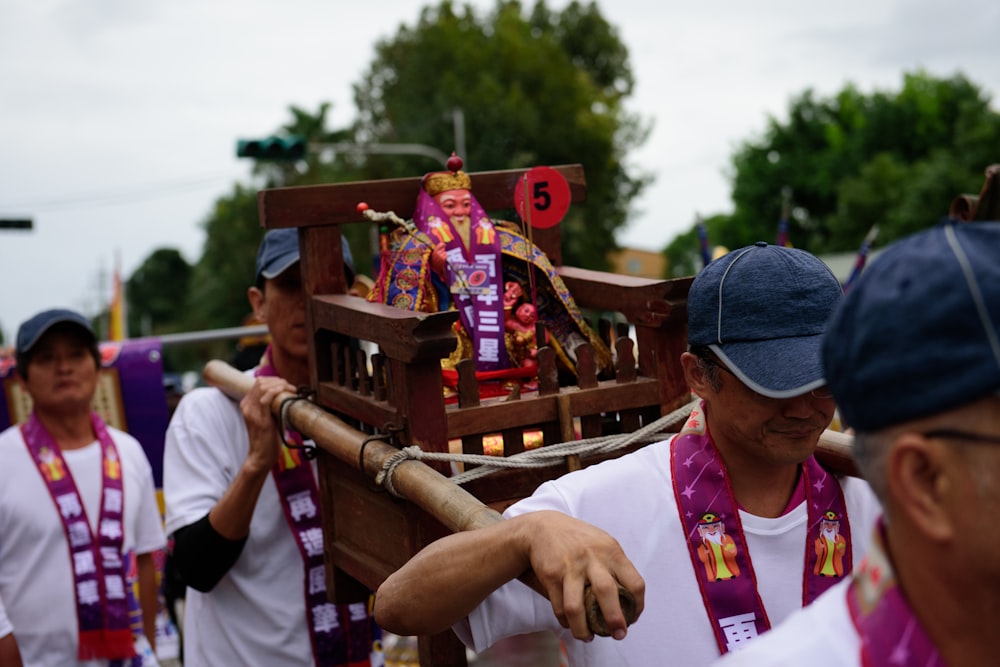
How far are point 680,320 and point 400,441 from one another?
71 cm

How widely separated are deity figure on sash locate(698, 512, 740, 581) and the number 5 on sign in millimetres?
1205

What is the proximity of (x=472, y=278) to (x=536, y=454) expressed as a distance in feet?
1.80

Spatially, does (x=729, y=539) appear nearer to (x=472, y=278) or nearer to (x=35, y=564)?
(x=472, y=278)

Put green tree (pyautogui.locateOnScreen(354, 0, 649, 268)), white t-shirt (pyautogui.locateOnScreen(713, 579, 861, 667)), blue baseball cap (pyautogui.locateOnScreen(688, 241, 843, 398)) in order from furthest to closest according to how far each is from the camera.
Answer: green tree (pyautogui.locateOnScreen(354, 0, 649, 268)) < blue baseball cap (pyautogui.locateOnScreen(688, 241, 843, 398)) < white t-shirt (pyautogui.locateOnScreen(713, 579, 861, 667))

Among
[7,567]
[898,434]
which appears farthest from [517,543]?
[7,567]

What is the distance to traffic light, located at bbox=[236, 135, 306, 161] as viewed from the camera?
12000 millimetres

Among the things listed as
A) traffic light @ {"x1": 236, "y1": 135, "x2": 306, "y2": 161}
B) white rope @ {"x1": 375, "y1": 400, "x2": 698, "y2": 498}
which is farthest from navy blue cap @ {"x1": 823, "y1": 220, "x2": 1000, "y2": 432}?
traffic light @ {"x1": 236, "y1": 135, "x2": 306, "y2": 161}

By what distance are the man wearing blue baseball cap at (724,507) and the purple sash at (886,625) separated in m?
0.68

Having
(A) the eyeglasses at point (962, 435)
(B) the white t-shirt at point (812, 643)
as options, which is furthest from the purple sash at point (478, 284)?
(A) the eyeglasses at point (962, 435)

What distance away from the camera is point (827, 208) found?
47.9 metres

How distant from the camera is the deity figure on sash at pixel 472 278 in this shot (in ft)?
9.14

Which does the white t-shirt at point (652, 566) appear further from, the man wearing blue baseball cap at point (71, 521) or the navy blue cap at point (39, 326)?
the navy blue cap at point (39, 326)

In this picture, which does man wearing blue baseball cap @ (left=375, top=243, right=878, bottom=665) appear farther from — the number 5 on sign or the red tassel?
the red tassel

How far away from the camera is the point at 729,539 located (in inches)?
77.1
